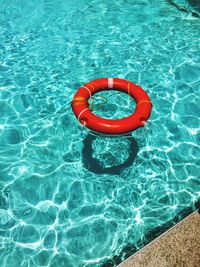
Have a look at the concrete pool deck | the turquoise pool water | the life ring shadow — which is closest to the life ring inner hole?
the turquoise pool water

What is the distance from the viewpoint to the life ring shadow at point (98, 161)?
6.25 meters

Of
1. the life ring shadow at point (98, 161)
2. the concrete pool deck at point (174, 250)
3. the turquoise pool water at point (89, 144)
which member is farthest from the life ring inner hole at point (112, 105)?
the concrete pool deck at point (174, 250)

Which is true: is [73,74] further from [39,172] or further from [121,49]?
[39,172]

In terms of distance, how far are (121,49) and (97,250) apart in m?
6.44

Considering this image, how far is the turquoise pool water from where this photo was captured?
531cm

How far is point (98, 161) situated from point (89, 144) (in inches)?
20.2

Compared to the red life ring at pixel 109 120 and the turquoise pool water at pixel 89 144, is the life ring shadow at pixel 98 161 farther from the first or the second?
the red life ring at pixel 109 120

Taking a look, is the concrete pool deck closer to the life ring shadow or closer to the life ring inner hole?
the life ring shadow

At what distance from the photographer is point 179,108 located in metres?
7.54

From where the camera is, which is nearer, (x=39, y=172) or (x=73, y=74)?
(x=39, y=172)

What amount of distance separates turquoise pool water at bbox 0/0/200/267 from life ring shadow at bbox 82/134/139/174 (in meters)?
0.02

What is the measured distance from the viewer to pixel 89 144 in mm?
6684

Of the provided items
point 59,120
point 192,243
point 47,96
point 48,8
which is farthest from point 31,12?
A: point 192,243

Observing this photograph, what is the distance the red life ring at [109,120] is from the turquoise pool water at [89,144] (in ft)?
3.28
